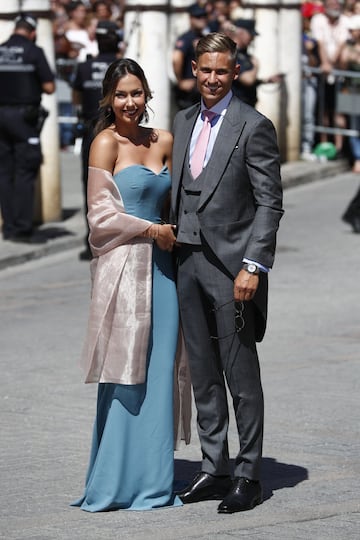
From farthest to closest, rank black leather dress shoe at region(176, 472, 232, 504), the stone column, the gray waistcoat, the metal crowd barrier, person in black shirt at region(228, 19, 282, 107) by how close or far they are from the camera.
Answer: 1. the metal crowd barrier
2. the stone column
3. person in black shirt at region(228, 19, 282, 107)
4. black leather dress shoe at region(176, 472, 232, 504)
5. the gray waistcoat

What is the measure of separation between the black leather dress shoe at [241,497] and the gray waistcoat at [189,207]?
104 cm

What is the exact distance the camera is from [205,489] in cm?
668

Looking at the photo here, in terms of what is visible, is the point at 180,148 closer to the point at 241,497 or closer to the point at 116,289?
the point at 116,289

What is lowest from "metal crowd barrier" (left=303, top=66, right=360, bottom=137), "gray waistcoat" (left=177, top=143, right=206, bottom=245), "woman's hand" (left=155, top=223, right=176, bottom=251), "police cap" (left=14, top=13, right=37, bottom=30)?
"metal crowd barrier" (left=303, top=66, right=360, bottom=137)

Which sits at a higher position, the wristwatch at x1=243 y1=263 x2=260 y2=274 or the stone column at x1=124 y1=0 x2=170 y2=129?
the wristwatch at x1=243 y1=263 x2=260 y2=274

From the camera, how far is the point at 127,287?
21.5ft

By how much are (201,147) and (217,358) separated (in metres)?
0.90

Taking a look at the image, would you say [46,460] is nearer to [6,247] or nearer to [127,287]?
[127,287]

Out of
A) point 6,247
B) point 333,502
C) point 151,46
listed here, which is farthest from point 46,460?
point 151,46

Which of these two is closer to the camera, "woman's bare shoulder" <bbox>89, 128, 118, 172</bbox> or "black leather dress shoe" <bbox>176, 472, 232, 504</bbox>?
"woman's bare shoulder" <bbox>89, 128, 118, 172</bbox>

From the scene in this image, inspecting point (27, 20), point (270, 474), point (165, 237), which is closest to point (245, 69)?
point (27, 20)

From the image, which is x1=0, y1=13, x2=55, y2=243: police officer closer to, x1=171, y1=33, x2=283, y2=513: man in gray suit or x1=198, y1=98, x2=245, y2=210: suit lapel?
x1=171, y1=33, x2=283, y2=513: man in gray suit

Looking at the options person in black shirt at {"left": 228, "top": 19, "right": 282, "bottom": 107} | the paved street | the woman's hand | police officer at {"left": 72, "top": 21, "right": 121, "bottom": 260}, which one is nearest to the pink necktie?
the woman's hand

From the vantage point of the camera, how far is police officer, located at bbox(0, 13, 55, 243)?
13.8 meters
